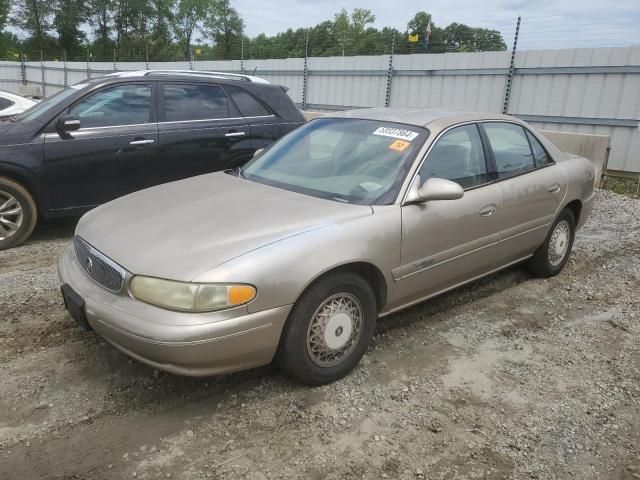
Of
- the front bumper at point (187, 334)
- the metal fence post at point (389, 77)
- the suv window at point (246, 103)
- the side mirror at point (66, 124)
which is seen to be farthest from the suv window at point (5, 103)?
the metal fence post at point (389, 77)

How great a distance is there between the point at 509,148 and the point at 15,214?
4.69m

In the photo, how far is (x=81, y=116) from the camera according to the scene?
18.2 feet

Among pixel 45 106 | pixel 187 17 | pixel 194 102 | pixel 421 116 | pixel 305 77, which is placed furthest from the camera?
pixel 187 17

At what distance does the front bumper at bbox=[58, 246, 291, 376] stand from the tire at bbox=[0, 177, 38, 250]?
3.00m

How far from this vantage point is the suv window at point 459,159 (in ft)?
12.0

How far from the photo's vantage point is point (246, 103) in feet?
21.5

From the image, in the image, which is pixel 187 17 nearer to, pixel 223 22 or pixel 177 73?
pixel 223 22

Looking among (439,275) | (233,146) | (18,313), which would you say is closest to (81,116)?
(233,146)

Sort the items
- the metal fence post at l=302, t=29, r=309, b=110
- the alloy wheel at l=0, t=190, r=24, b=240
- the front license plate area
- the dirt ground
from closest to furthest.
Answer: the dirt ground
the front license plate area
the alloy wheel at l=0, t=190, r=24, b=240
the metal fence post at l=302, t=29, r=309, b=110

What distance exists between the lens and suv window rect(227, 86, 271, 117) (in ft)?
21.4

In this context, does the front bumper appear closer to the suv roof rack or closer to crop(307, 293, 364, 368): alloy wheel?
crop(307, 293, 364, 368): alloy wheel

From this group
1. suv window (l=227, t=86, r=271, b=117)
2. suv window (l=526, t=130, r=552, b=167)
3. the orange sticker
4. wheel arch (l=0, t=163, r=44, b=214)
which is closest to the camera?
the orange sticker

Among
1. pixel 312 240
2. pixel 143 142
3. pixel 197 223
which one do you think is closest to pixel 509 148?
pixel 312 240

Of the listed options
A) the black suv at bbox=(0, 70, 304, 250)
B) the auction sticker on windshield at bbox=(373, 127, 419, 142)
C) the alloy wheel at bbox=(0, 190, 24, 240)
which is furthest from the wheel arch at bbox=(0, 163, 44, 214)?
the auction sticker on windshield at bbox=(373, 127, 419, 142)
